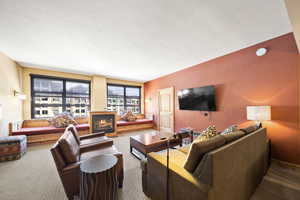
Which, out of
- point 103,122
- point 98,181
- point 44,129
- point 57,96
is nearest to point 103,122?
point 103,122

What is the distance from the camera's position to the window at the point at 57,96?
4152mm

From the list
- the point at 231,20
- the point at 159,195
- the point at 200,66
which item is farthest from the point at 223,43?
→ the point at 159,195

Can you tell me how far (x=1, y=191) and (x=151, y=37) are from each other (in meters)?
3.47

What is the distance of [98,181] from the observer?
1.16m

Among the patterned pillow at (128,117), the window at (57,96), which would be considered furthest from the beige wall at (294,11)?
the window at (57,96)

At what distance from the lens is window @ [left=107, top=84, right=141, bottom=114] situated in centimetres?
570

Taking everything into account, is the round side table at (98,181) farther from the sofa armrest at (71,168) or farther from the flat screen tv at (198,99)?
the flat screen tv at (198,99)

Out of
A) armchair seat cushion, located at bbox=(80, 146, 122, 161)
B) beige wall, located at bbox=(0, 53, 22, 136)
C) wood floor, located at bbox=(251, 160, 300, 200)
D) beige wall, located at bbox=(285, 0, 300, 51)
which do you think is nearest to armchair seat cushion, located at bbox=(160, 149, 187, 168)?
armchair seat cushion, located at bbox=(80, 146, 122, 161)

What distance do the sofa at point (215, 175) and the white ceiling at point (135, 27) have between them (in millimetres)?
1806

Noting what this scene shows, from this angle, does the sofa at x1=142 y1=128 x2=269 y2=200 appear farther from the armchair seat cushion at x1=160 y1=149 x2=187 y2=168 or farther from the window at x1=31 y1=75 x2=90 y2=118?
the window at x1=31 y1=75 x2=90 y2=118

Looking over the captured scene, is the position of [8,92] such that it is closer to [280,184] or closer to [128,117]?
[128,117]

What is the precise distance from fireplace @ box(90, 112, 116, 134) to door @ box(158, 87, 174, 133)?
2125mm

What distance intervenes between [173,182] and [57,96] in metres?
5.30

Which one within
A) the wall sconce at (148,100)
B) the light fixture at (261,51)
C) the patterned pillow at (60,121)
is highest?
the light fixture at (261,51)
